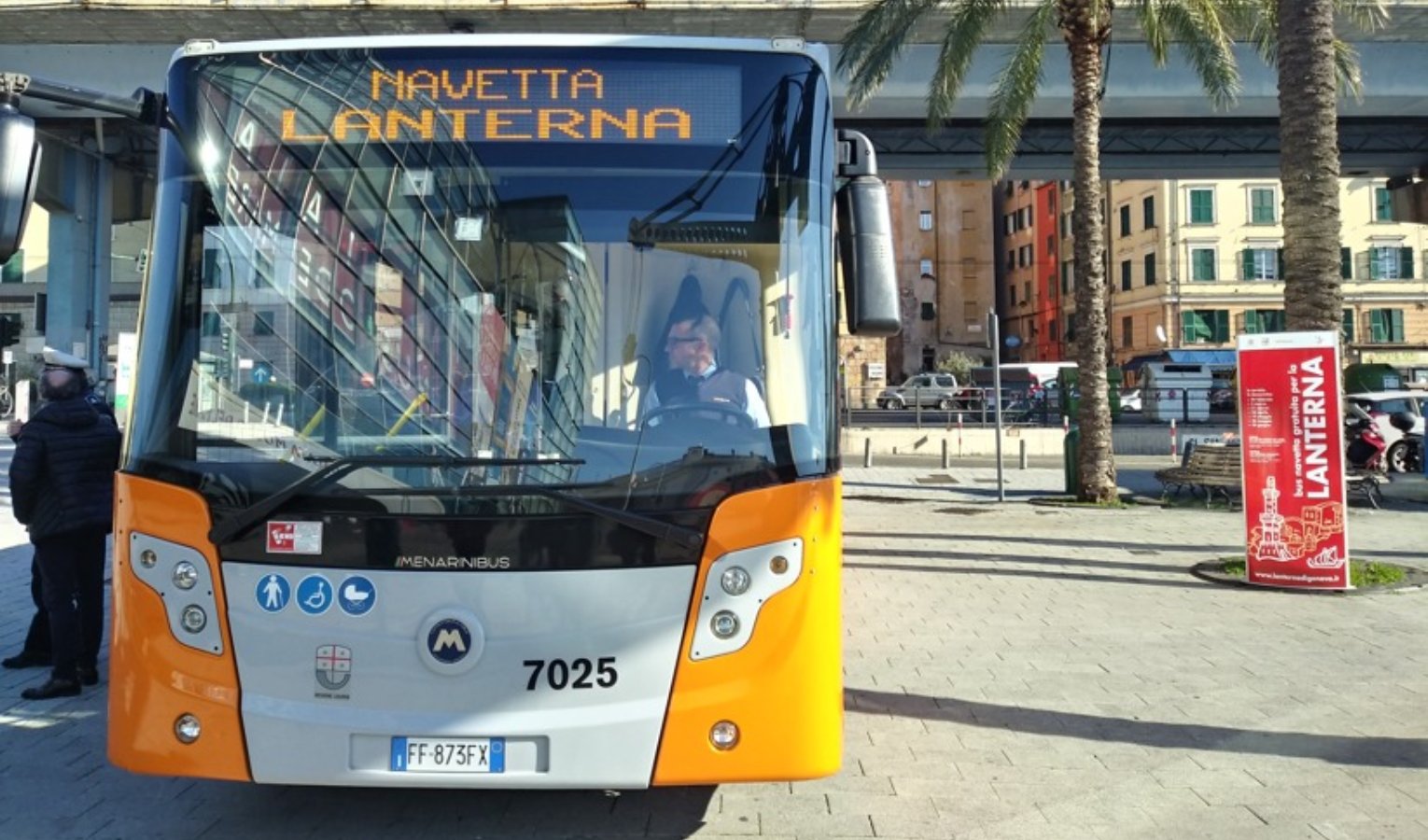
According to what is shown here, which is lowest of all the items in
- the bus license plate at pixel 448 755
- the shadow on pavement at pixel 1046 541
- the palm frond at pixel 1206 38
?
the shadow on pavement at pixel 1046 541


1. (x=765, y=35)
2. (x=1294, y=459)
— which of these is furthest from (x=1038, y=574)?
(x=765, y=35)

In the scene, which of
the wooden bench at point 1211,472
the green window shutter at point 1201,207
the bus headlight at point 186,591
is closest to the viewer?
the bus headlight at point 186,591

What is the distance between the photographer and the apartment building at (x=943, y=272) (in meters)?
71.4

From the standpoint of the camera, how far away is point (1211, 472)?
15633 mm

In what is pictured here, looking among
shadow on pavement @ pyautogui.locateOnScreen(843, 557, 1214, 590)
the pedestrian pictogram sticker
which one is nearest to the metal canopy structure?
shadow on pavement @ pyautogui.locateOnScreen(843, 557, 1214, 590)

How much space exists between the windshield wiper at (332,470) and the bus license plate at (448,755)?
872 mm

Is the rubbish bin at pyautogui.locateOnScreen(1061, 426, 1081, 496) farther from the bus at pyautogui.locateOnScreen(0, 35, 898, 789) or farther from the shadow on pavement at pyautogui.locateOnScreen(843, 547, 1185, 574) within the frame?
the bus at pyautogui.locateOnScreen(0, 35, 898, 789)

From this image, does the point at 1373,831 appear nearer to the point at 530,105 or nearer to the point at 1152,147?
the point at 530,105

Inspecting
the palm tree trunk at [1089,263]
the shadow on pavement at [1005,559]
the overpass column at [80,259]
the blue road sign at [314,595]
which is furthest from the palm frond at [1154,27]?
the overpass column at [80,259]

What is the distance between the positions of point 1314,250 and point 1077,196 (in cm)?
653

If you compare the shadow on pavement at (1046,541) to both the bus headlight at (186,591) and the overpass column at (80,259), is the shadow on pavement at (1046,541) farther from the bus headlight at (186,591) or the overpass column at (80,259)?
the overpass column at (80,259)

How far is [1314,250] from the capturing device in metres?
9.82

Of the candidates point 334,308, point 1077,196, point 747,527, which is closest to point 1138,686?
point 747,527

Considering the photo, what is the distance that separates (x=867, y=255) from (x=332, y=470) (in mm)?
2059
